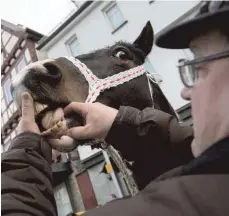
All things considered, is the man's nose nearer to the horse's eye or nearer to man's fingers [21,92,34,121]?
man's fingers [21,92,34,121]

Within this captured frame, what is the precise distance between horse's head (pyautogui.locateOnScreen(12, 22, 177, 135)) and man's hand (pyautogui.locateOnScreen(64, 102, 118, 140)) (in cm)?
7

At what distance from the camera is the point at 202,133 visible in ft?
2.16

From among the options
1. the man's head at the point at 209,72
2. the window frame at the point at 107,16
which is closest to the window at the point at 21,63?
the window frame at the point at 107,16

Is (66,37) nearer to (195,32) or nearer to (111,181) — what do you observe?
(111,181)

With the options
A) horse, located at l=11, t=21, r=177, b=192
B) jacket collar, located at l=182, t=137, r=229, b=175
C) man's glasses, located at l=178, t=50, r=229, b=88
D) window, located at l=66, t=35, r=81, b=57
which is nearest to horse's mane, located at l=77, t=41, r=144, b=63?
horse, located at l=11, t=21, r=177, b=192

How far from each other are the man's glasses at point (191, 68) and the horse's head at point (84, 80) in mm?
513

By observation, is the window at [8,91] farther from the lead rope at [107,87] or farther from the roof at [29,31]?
the lead rope at [107,87]

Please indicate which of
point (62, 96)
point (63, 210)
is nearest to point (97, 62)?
point (62, 96)

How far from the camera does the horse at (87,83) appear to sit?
3.63ft

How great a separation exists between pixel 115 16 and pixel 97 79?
7480 millimetres

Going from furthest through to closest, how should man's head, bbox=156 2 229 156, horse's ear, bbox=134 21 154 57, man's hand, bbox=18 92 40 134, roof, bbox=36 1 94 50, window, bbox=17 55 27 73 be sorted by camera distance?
window, bbox=17 55 27 73 < roof, bbox=36 1 94 50 < horse's ear, bbox=134 21 154 57 < man's hand, bbox=18 92 40 134 < man's head, bbox=156 2 229 156

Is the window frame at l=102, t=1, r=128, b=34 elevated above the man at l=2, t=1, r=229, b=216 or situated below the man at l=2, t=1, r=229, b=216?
above

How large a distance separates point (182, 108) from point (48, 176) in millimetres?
6043

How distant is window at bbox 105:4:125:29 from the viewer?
8.33m
